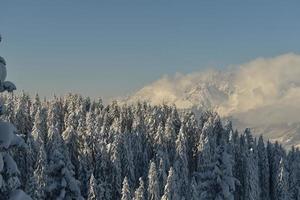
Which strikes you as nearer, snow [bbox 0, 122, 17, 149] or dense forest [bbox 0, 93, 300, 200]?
snow [bbox 0, 122, 17, 149]

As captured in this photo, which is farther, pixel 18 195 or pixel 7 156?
pixel 7 156

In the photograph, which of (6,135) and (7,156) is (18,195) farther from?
(6,135)

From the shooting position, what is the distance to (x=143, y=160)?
3964 inches

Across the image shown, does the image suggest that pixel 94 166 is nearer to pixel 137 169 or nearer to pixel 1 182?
pixel 137 169

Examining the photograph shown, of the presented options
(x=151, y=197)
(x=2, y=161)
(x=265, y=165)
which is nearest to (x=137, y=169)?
(x=151, y=197)

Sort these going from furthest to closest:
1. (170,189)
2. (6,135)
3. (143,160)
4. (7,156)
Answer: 1. (143,160)
2. (170,189)
3. (7,156)
4. (6,135)

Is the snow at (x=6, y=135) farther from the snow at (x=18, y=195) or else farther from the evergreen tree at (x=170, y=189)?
the evergreen tree at (x=170, y=189)

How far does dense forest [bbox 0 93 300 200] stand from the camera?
39.8 metres

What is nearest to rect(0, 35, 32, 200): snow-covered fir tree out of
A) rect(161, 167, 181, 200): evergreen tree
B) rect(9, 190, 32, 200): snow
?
rect(9, 190, 32, 200): snow

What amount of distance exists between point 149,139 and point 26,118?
25.6 m

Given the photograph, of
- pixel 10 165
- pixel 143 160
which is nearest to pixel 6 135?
pixel 10 165

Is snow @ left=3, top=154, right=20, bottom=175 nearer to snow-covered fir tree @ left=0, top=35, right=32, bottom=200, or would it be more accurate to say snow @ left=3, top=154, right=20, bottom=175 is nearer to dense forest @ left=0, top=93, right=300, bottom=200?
snow-covered fir tree @ left=0, top=35, right=32, bottom=200

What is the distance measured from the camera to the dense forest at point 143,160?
3978cm

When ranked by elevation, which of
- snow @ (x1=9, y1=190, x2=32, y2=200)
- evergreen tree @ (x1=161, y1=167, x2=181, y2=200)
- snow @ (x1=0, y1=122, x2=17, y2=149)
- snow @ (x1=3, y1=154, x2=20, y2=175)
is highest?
evergreen tree @ (x1=161, y1=167, x2=181, y2=200)
